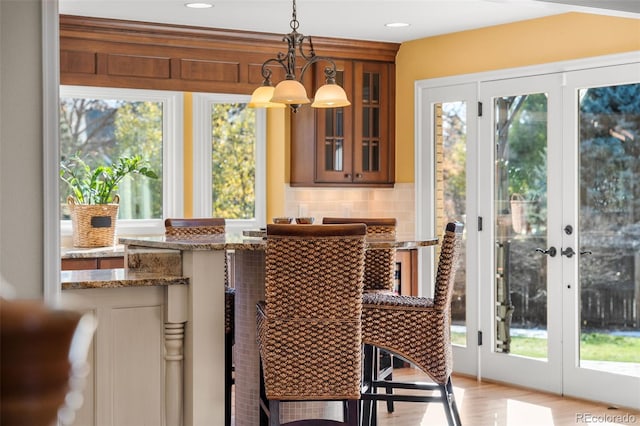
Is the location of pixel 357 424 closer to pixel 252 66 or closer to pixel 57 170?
pixel 57 170

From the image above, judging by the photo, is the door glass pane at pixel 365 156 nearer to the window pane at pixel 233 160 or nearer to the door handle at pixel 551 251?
the window pane at pixel 233 160

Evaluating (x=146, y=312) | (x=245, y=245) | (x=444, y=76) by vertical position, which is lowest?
(x=146, y=312)

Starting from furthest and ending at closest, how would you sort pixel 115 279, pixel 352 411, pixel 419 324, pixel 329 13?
pixel 329 13, pixel 419 324, pixel 352 411, pixel 115 279

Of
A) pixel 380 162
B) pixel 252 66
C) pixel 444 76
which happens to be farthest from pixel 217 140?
pixel 444 76

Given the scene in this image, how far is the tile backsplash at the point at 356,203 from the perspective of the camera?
6.41m

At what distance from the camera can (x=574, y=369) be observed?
545 cm

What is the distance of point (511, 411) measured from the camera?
506cm

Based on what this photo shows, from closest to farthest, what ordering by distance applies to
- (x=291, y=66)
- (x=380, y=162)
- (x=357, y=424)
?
(x=357, y=424) → (x=291, y=66) → (x=380, y=162)

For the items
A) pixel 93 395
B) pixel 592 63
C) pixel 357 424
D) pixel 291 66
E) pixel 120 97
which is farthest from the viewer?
pixel 120 97

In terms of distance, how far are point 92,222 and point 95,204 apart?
117 mm

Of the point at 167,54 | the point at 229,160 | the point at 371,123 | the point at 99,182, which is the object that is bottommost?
the point at 99,182

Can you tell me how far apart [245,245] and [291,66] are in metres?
1.18

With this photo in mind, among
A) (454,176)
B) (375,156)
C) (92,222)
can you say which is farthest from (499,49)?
(92,222)

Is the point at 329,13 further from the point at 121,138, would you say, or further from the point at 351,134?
the point at 121,138
